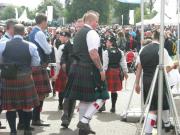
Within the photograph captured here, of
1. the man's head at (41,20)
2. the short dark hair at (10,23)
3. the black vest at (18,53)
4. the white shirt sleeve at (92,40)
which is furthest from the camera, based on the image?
the man's head at (41,20)

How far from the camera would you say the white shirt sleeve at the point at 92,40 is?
297 inches

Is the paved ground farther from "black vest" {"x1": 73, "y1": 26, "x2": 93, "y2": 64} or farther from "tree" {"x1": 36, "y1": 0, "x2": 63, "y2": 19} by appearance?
"tree" {"x1": 36, "y1": 0, "x2": 63, "y2": 19}

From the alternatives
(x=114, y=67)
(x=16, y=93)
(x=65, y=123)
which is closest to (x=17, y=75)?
(x=16, y=93)

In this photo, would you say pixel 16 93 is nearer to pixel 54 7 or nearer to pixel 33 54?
pixel 33 54

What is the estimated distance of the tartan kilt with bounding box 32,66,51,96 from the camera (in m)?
8.48

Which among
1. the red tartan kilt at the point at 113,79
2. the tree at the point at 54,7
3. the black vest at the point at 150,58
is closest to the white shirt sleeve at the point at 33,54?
the black vest at the point at 150,58

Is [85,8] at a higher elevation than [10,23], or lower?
higher

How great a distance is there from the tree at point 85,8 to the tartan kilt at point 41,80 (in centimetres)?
8231

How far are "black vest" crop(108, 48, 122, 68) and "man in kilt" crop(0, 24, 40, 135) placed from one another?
2998 mm

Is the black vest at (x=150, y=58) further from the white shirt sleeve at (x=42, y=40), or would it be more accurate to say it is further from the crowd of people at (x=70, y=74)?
the white shirt sleeve at (x=42, y=40)

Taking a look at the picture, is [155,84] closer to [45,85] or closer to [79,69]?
[79,69]

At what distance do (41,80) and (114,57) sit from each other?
2.16 meters

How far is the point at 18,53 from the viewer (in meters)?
7.27

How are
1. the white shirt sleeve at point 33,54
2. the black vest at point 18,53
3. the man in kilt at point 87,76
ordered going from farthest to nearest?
the man in kilt at point 87,76
the white shirt sleeve at point 33,54
the black vest at point 18,53
